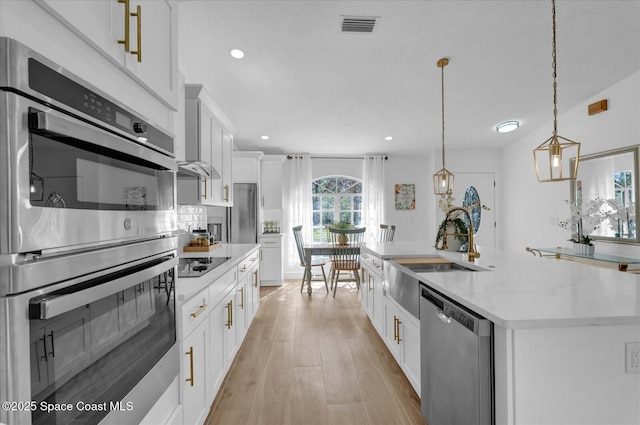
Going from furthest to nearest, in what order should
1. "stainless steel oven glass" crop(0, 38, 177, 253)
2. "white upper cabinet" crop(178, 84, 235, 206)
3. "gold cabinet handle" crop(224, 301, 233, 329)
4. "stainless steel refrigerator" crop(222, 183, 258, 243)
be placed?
"stainless steel refrigerator" crop(222, 183, 258, 243)
"white upper cabinet" crop(178, 84, 235, 206)
"gold cabinet handle" crop(224, 301, 233, 329)
"stainless steel oven glass" crop(0, 38, 177, 253)

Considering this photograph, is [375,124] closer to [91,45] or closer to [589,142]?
[589,142]

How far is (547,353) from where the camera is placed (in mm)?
1058

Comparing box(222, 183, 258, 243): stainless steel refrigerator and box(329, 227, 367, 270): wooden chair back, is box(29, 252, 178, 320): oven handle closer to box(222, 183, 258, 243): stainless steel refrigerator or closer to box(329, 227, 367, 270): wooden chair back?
box(329, 227, 367, 270): wooden chair back

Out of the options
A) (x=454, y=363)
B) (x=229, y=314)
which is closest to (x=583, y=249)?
(x=454, y=363)

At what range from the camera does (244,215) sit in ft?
16.9

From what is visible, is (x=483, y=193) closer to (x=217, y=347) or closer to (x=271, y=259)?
(x=271, y=259)

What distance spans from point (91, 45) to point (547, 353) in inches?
65.4

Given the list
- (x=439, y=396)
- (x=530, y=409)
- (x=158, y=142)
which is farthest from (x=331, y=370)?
(x=158, y=142)

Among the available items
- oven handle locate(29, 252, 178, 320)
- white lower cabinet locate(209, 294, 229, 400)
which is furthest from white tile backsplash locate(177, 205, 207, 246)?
oven handle locate(29, 252, 178, 320)

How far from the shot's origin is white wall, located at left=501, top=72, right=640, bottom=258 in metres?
3.62

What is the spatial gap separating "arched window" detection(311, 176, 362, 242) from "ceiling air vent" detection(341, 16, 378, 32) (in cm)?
369

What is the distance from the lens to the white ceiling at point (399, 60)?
2.56 m

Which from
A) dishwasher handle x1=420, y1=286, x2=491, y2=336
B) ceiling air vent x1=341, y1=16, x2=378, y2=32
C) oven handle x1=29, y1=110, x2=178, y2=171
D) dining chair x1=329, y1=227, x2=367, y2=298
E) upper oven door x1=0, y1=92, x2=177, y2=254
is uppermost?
ceiling air vent x1=341, y1=16, x2=378, y2=32

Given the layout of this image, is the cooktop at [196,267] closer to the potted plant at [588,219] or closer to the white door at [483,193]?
the potted plant at [588,219]
